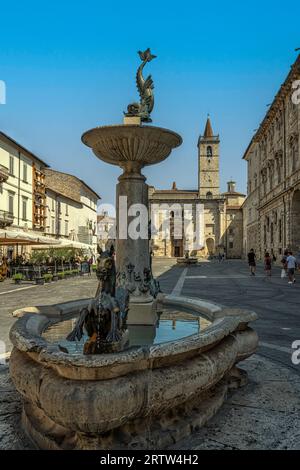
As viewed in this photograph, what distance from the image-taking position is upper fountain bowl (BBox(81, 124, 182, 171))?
5434 mm

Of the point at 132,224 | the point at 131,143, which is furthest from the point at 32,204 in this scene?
the point at 131,143

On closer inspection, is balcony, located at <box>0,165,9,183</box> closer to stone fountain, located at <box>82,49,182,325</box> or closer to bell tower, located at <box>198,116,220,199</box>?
stone fountain, located at <box>82,49,182,325</box>

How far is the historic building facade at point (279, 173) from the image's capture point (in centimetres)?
2826

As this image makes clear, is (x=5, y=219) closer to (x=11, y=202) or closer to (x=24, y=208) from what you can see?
(x=11, y=202)

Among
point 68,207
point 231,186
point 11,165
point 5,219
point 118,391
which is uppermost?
point 231,186

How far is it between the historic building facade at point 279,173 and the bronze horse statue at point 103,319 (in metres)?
26.0

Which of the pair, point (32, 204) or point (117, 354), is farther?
point (32, 204)

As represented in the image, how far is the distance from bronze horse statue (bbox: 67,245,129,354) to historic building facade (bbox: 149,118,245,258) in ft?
224

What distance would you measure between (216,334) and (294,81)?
94.4ft

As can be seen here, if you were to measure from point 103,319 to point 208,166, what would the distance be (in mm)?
76084

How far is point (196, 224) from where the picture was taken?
7356 cm
